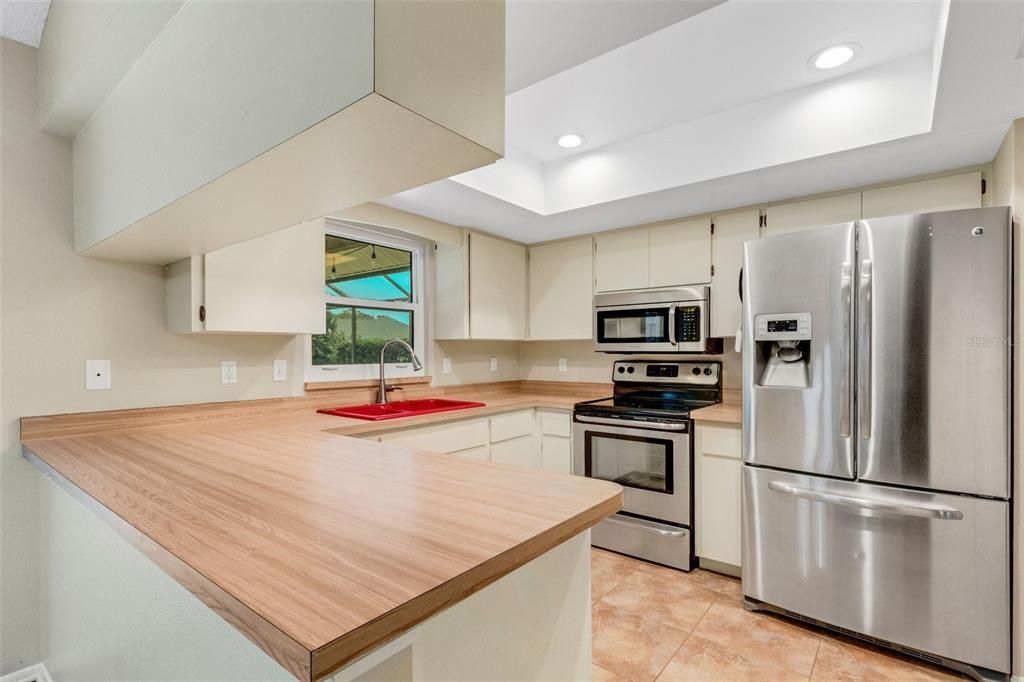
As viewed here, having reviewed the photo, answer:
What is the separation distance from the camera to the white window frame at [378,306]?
108 inches

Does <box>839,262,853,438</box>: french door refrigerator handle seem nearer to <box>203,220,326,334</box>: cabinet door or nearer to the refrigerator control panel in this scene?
the refrigerator control panel

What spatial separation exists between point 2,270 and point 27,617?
1.23 meters

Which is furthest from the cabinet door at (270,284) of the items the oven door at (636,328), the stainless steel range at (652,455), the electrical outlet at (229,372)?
A: the oven door at (636,328)

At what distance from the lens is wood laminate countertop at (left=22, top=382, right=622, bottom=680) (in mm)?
568

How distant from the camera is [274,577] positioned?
0.64 metres

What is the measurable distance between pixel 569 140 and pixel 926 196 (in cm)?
172

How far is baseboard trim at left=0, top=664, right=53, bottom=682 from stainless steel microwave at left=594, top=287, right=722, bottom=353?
2.94 m

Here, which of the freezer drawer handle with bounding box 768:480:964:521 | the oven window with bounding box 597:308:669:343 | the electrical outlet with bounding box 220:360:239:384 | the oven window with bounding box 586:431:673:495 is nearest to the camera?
the freezer drawer handle with bounding box 768:480:964:521

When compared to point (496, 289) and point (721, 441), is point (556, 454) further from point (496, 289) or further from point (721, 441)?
point (496, 289)

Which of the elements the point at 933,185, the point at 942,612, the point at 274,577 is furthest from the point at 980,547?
the point at 274,577

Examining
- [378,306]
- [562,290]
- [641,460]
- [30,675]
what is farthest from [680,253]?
[30,675]

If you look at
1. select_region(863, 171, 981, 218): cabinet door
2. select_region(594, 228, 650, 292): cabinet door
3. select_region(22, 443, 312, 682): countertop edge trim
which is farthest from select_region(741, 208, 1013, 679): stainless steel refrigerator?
select_region(22, 443, 312, 682): countertop edge trim

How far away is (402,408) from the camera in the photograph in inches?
117

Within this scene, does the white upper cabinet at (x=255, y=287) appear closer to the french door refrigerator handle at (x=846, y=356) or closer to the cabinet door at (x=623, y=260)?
the cabinet door at (x=623, y=260)
